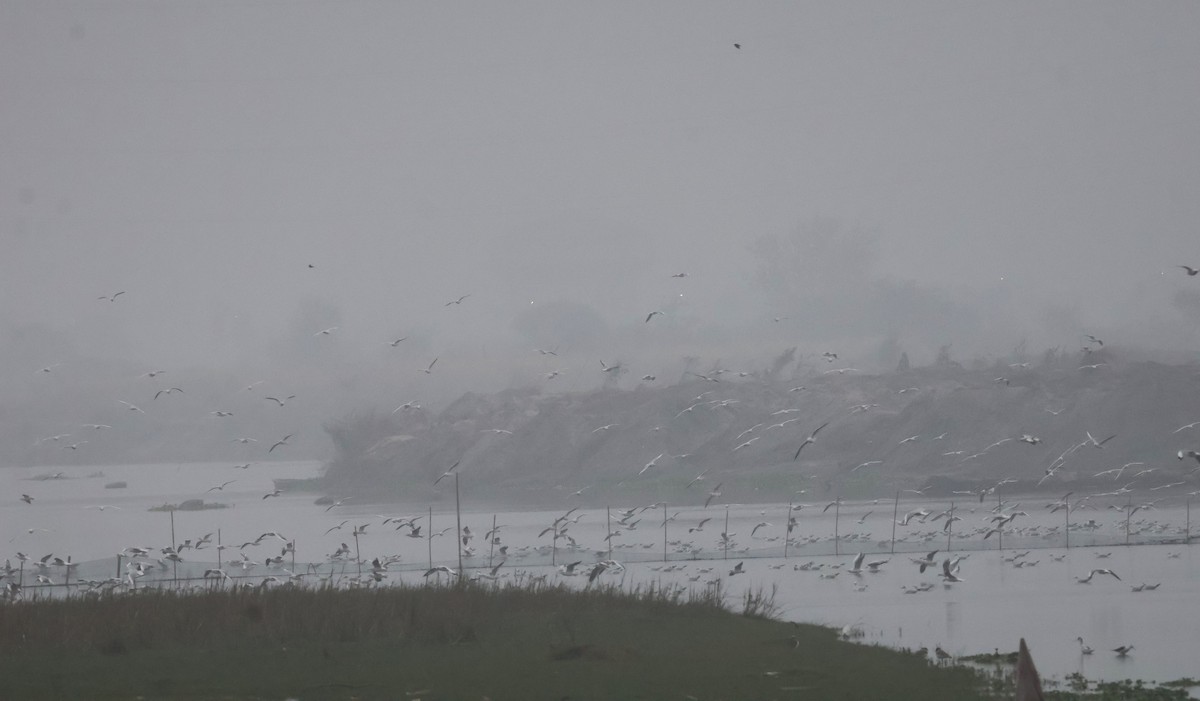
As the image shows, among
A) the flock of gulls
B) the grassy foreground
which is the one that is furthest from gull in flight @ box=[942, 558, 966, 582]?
the grassy foreground

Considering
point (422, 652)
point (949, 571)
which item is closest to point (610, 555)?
point (949, 571)

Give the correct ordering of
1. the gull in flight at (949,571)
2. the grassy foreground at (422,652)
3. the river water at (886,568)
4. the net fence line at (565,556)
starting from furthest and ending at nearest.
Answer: the net fence line at (565,556) → the gull in flight at (949,571) → the river water at (886,568) → the grassy foreground at (422,652)

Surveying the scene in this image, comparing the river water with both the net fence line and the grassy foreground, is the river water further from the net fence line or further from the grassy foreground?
the grassy foreground

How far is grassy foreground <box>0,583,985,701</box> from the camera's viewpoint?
20344 mm

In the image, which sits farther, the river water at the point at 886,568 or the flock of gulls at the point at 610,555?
the flock of gulls at the point at 610,555

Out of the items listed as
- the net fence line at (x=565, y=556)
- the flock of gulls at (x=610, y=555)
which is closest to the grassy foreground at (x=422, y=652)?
the flock of gulls at (x=610, y=555)

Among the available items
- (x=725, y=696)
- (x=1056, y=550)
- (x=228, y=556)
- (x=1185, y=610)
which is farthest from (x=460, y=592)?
(x=228, y=556)

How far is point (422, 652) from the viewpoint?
24359 millimetres

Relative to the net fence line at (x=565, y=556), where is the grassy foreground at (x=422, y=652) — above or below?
above

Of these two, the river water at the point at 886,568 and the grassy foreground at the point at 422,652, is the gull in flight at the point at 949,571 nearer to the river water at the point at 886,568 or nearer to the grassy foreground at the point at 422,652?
the river water at the point at 886,568

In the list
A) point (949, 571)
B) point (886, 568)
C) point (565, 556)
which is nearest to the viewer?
point (949, 571)

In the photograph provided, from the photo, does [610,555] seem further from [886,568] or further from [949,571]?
[949,571]

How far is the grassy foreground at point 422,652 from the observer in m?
20.3

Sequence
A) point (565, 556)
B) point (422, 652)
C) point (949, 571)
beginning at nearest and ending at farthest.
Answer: point (422, 652) < point (949, 571) < point (565, 556)
